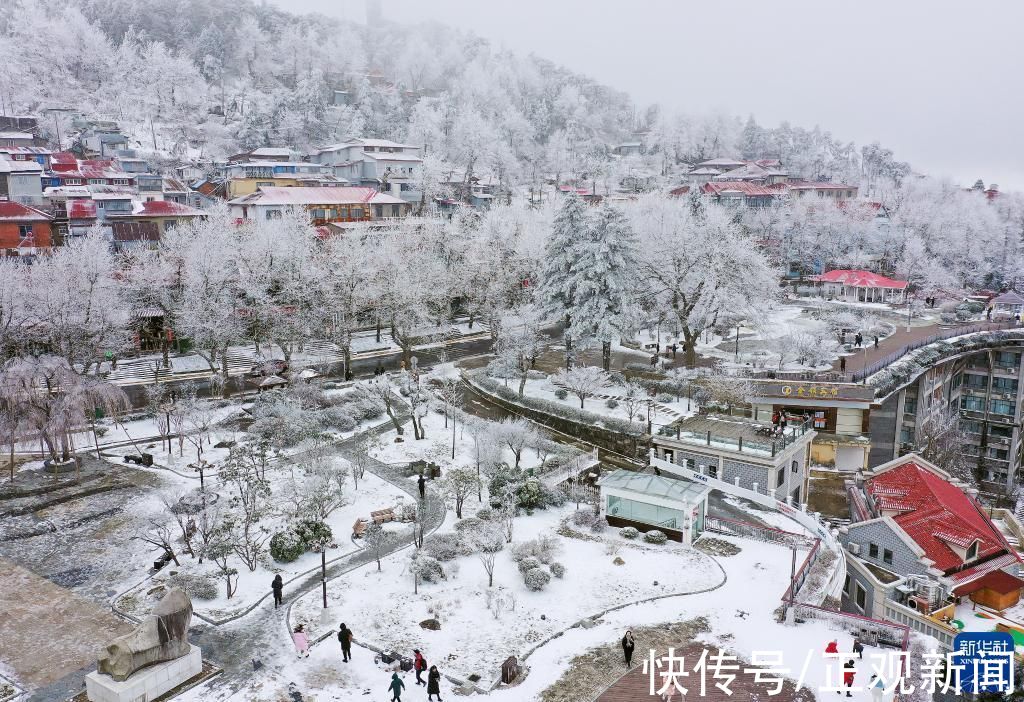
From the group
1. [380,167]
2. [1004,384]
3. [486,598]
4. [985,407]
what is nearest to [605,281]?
[486,598]

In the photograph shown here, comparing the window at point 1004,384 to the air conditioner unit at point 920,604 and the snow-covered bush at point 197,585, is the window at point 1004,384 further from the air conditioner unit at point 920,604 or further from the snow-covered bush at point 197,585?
the snow-covered bush at point 197,585

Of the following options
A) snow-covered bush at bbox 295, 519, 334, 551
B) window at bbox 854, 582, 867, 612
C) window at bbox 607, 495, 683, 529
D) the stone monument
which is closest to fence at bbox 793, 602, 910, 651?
window at bbox 607, 495, 683, 529

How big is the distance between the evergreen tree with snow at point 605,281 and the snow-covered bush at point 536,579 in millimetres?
22190

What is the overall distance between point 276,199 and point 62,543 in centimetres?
4611

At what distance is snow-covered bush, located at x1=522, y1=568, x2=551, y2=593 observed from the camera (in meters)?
21.3

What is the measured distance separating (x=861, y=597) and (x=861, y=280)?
48.8m

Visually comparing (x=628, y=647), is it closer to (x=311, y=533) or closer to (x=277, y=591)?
(x=277, y=591)

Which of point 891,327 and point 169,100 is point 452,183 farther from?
point 891,327

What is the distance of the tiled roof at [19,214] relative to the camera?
165 feet

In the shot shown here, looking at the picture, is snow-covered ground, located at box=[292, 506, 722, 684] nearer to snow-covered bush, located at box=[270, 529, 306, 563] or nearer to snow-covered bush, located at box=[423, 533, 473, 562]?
snow-covered bush, located at box=[423, 533, 473, 562]

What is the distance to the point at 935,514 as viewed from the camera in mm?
29453

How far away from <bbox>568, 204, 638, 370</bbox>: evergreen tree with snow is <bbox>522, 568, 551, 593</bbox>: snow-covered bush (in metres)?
22.2

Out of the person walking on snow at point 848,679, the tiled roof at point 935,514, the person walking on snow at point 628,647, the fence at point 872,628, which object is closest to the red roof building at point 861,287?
the tiled roof at point 935,514

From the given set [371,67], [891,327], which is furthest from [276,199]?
[371,67]
